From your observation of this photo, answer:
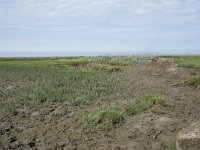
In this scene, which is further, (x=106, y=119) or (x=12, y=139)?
(x=106, y=119)

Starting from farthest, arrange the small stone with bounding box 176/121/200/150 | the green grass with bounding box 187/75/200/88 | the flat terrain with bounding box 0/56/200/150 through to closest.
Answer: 1. the green grass with bounding box 187/75/200/88
2. the flat terrain with bounding box 0/56/200/150
3. the small stone with bounding box 176/121/200/150

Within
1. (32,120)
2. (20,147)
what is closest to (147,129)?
(20,147)

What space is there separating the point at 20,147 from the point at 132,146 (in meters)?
3.91

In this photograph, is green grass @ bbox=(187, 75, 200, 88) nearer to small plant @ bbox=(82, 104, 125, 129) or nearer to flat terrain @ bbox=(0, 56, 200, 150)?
flat terrain @ bbox=(0, 56, 200, 150)

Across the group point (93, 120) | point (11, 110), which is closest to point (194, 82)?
point (93, 120)

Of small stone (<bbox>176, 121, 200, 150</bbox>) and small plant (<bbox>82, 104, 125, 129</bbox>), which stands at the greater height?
small stone (<bbox>176, 121, 200, 150</bbox>)

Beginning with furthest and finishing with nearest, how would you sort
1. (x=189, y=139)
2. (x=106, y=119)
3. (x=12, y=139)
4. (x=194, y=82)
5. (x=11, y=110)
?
(x=194, y=82) < (x=11, y=110) < (x=106, y=119) < (x=12, y=139) < (x=189, y=139)

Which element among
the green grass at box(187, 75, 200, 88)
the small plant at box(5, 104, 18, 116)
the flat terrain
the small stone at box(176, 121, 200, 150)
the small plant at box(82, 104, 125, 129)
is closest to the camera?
the small stone at box(176, 121, 200, 150)

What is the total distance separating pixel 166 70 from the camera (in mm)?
39469

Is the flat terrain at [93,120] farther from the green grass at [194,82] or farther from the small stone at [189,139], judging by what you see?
the green grass at [194,82]

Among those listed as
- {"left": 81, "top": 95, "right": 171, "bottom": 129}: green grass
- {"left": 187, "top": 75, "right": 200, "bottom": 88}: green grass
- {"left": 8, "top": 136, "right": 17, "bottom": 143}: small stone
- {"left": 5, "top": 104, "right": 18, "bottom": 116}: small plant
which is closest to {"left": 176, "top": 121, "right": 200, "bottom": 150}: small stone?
{"left": 81, "top": 95, "right": 171, "bottom": 129}: green grass

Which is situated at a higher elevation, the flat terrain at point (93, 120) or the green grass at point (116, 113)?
the green grass at point (116, 113)

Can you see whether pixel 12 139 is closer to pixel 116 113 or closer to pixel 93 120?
pixel 93 120

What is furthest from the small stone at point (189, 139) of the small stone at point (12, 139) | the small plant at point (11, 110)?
the small plant at point (11, 110)
